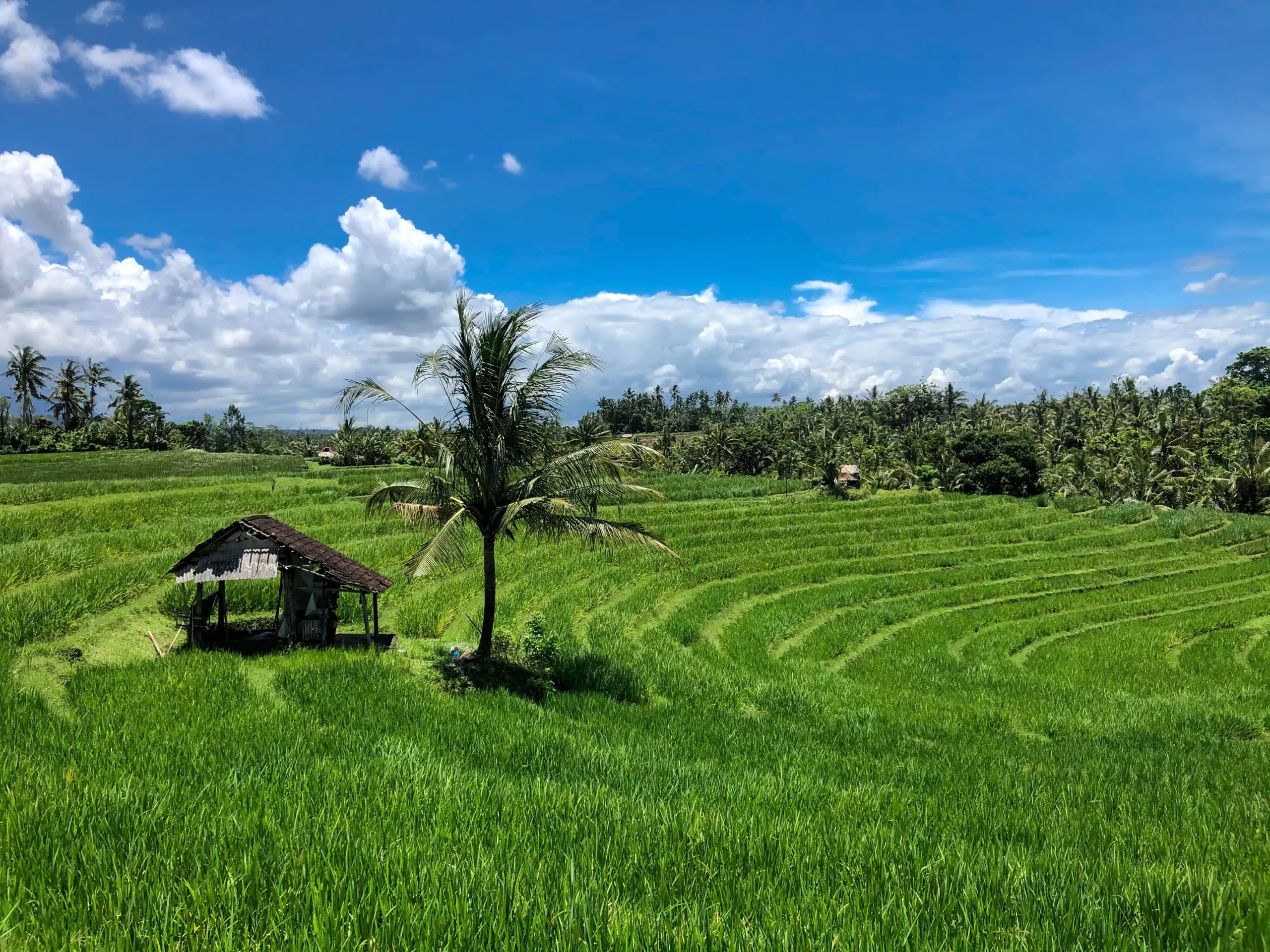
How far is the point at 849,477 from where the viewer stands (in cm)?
4966

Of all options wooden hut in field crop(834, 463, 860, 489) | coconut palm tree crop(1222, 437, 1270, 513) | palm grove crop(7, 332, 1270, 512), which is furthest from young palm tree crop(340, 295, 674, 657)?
coconut palm tree crop(1222, 437, 1270, 513)

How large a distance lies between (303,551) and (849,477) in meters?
44.9

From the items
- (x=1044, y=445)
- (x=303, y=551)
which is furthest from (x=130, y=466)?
(x=1044, y=445)

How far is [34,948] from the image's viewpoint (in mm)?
2473

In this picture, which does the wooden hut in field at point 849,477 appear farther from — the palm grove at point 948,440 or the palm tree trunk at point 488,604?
the palm tree trunk at point 488,604

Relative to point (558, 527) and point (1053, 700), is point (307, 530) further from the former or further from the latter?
point (1053, 700)

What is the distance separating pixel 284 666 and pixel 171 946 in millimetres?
8637

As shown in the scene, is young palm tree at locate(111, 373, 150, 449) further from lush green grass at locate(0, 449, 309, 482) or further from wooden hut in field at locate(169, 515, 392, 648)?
wooden hut in field at locate(169, 515, 392, 648)

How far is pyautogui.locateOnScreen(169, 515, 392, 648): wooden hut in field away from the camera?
37.9ft

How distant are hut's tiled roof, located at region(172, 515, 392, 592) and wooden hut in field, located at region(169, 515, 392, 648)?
0.05 feet

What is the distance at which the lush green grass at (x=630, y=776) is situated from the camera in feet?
9.24

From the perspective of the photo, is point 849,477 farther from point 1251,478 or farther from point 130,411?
point 130,411

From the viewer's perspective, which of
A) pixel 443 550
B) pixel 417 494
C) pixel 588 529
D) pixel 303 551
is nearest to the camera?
pixel 443 550

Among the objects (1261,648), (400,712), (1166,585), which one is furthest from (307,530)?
(1166,585)
